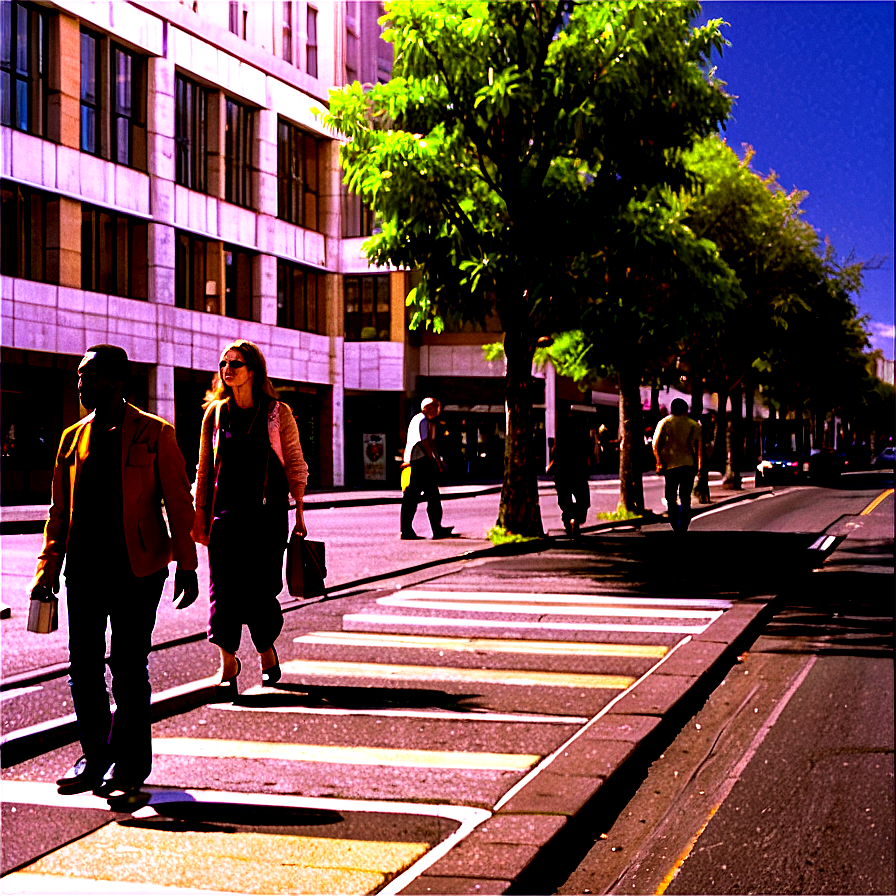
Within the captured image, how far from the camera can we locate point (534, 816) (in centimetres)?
439

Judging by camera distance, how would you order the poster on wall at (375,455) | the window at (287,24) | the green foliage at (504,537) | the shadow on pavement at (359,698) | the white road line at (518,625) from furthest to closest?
the green foliage at (504,537)
the white road line at (518,625)
the poster on wall at (375,455)
the shadow on pavement at (359,698)
the window at (287,24)

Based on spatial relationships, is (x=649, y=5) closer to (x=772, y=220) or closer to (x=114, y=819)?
(x=114, y=819)

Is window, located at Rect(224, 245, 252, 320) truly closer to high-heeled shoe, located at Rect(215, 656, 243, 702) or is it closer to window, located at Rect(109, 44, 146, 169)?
window, located at Rect(109, 44, 146, 169)

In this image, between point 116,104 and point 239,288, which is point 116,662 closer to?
point 116,104

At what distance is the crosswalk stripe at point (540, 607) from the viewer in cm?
1023

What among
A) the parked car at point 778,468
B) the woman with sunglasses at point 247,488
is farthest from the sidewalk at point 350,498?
the parked car at point 778,468

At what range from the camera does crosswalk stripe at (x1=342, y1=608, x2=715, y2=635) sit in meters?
9.44

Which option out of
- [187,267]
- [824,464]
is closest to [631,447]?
[187,267]

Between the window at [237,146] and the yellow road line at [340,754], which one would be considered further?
the window at [237,146]

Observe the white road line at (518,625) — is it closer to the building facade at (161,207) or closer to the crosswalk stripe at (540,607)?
the crosswalk stripe at (540,607)

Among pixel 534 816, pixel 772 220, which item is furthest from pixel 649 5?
pixel 772 220

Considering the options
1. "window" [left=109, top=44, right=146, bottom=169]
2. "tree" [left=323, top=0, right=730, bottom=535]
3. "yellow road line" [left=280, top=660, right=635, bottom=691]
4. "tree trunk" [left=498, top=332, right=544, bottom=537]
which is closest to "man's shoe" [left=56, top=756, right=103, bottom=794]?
"window" [left=109, top=44, right=146, bottom=169]

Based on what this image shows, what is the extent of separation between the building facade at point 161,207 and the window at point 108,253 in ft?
0.04

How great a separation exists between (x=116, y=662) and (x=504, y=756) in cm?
290
